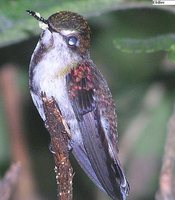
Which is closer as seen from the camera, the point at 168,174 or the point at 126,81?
the point at 168,174

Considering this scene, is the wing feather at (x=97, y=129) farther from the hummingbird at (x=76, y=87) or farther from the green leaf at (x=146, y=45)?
the green leaf at (x=146, y=45)

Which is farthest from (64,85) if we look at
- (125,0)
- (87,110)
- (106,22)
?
(106,22)

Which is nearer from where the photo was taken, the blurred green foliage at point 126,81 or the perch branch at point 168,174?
the perch branch at point 168,174

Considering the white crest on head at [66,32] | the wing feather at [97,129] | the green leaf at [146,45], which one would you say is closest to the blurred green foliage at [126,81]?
the green leaf at [146,45]

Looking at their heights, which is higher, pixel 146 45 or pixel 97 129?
pixel 146 45

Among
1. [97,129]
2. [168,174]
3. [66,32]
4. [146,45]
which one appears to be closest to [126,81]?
[146,45]

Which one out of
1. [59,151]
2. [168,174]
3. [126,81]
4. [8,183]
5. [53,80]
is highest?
[59,151]

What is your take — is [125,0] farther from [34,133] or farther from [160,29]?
[34,133]

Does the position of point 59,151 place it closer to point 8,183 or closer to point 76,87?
point 76,87
